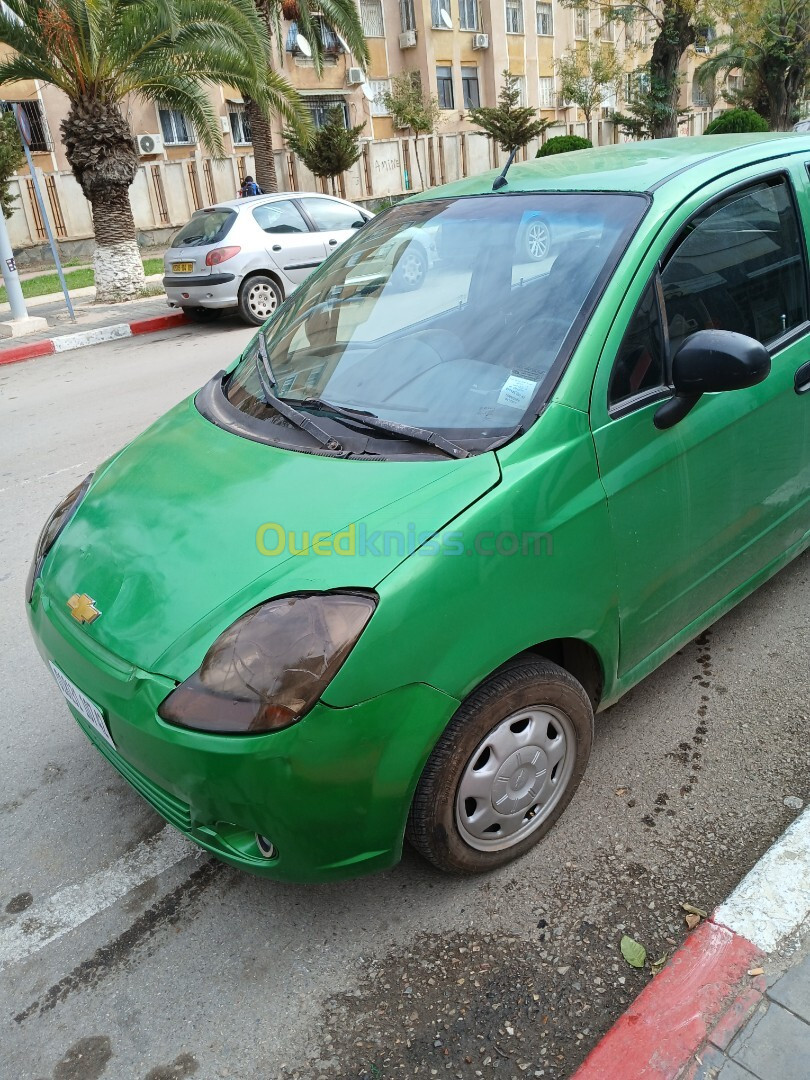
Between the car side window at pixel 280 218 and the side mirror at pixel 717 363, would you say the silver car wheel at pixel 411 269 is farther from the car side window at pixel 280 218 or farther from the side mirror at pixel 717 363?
the car side window at pixel 280 218

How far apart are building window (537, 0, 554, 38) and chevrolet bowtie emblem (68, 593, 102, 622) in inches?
1662

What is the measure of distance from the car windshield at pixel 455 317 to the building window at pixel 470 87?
118ft

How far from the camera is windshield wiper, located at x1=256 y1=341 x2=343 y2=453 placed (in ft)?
7.82

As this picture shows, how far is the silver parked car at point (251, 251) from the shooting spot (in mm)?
10531

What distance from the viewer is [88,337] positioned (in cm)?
1145

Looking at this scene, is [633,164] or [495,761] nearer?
[495,761]

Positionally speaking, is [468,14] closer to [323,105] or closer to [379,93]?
[379,93]

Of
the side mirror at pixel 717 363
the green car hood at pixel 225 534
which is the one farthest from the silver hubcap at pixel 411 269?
the side mirror at pixel 717 363

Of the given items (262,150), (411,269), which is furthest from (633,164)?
(262,150)

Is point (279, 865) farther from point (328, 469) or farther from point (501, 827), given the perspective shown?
point (328, 469)

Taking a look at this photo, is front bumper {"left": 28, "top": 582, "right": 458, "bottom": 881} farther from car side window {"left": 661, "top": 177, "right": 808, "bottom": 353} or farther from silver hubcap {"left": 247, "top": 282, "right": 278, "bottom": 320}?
silver hubcap {"left": 247, "top": 282, "right": 278, "bottom": 320}

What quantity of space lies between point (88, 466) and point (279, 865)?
15.2ft

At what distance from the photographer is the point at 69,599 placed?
2291 mm

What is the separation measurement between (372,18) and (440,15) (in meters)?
2.65
